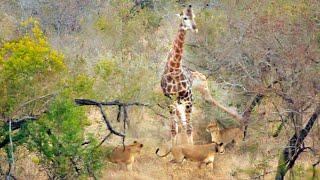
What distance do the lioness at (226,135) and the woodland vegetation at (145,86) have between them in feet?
0.39

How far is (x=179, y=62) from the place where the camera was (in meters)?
10.5

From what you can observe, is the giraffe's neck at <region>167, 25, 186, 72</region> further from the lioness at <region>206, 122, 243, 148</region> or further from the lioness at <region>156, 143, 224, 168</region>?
the lioness at <region>156, 143, 224, 168</region>

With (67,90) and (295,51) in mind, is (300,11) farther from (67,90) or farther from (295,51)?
(67,90)

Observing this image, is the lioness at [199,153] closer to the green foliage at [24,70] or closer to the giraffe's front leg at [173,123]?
the giraffe's front leg at [173,123]

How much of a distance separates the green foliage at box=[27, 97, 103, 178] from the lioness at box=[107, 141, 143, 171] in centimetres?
123

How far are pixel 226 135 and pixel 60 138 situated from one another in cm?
322

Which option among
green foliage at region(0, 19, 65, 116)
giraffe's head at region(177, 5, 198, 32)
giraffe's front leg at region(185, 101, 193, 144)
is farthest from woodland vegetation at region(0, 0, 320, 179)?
giraffe's head at region(177, 5, 198, 32)

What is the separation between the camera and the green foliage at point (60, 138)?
25.0ft

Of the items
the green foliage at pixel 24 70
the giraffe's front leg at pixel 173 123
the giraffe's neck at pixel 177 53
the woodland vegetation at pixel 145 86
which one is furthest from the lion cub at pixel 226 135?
the green foliage at pixel 24 70

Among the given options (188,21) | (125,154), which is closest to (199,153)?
(125,154)

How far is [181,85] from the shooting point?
34.5 feet

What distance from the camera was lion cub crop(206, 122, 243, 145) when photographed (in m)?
10.3

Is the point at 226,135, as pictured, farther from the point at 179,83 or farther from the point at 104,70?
the point at 104,70

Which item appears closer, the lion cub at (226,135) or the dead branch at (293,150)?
the dead branch at (293,150)
